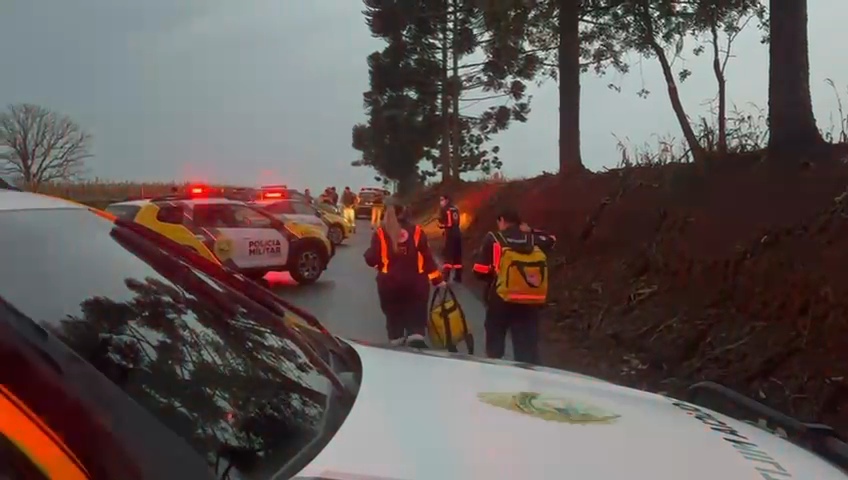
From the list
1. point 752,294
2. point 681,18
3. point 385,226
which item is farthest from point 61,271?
point 681,18

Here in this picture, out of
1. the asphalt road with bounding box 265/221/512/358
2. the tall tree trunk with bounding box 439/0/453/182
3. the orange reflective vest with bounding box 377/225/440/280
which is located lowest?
the asphalt road with bounding box 265/221/512/358

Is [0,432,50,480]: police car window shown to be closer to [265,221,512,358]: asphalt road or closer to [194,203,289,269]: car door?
[265,221,512,358]: asphalt road

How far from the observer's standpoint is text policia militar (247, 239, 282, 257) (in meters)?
15.9

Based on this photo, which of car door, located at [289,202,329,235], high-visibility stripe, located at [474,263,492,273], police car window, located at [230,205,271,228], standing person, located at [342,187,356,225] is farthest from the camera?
standing person, located at [342,187,356,225]

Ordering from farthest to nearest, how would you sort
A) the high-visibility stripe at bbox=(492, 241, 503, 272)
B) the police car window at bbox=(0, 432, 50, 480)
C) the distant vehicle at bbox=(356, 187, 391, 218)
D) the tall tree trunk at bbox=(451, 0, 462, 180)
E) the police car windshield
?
the distant vehicle at bbox=(356, 187, 391, 218)
the tall tree trunk at bbox=(451, 0, 462, 180)
the high-visibility stripe at bbox=(492, 241, 503, 272)
the police car windshield
the police car window at bbox=(0, 432, 50, 480)

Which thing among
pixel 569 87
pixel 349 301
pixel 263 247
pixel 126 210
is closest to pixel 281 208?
pixel 263 247

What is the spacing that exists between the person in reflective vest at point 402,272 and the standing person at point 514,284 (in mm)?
567

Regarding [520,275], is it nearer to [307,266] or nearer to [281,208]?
[307,266]

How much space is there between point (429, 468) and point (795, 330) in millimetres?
6105

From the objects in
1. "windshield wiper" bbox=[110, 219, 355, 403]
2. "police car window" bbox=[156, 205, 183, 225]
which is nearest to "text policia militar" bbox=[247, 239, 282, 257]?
"police car window" bbox=[156, 205, 183, 225]

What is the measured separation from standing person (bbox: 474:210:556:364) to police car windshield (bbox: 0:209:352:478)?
15.0 feet

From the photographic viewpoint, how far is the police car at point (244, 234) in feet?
47.9

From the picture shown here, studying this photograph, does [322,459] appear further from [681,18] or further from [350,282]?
[681,18]

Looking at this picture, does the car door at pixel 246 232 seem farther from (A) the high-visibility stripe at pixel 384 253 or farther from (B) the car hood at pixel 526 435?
(B) the car hood at pixel 526 435
